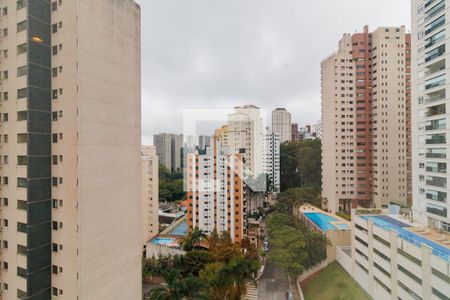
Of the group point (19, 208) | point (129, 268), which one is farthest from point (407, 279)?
point (19, 208)

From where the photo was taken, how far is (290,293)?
4.76 meters

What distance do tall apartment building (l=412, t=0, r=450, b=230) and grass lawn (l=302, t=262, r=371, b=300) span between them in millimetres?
1929

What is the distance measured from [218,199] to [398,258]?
4.03 m

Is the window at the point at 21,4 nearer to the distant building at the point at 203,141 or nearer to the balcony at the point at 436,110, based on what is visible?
the distant building at the point at 203,141

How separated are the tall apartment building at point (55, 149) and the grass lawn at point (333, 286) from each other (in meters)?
3.99

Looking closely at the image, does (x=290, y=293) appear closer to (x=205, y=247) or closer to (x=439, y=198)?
(x=205, y=247)

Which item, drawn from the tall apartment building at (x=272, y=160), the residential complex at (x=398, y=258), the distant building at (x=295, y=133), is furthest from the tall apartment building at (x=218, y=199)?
the distant building at (x=295, y=133)

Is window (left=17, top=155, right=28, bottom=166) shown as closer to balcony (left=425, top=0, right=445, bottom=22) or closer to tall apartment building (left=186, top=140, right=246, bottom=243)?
tall apartment building (left=186, top=140, right=246, bottom=243)

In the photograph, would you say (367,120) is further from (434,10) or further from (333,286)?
(333,286)

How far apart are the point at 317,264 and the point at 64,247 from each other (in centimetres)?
516

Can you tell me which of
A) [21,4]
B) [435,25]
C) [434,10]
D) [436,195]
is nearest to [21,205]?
[21,4]

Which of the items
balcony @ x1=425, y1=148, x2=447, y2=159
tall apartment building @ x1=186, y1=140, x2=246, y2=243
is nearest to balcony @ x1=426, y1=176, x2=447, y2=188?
balcony @ x1=425, y1=148, x2=447, y2=159

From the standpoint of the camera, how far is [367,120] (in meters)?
9.06

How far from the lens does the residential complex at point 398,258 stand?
9.64 ft
